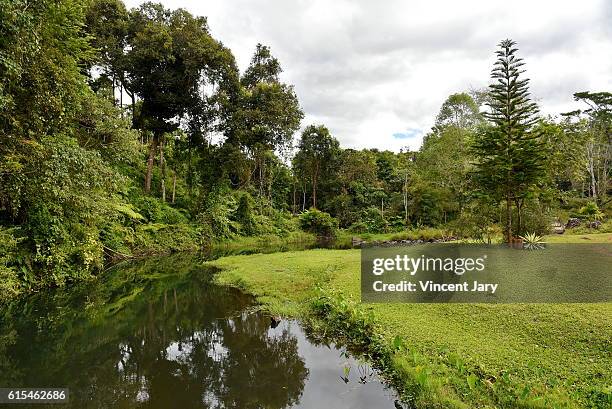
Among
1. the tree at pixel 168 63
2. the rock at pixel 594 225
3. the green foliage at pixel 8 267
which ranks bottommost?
the green foliage at pixel 8 267

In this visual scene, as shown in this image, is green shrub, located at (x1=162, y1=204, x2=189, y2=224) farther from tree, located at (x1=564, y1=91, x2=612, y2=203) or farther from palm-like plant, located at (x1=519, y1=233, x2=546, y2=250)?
tree, located at (x1=564, y1=91, x2=612, y2=203)

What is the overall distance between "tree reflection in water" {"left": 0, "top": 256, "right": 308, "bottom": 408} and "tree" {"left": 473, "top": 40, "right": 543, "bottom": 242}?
395 inches

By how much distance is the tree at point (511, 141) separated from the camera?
42.7ft

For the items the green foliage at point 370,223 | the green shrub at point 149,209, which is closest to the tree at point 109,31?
the green shrub at point 149,209

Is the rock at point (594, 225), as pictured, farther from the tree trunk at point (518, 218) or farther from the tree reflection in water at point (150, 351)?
the tree reflection in water at point (150, 351)

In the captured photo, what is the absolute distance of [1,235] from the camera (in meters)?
10.1

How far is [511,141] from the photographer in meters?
13.5

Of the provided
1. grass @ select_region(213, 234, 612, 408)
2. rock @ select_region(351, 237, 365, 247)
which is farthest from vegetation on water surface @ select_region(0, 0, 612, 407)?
rock @ select_region(351, 237, 365, 247)

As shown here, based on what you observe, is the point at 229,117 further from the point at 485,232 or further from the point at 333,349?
the point at 333,349

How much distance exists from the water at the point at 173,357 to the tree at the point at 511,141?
9640 millimetres

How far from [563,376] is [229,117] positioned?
77.3ft

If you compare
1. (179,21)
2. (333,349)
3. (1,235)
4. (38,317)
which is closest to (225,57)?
(179,21)

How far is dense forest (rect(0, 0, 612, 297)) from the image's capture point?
9719 mm

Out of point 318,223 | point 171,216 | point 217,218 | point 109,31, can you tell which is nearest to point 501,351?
point 171,216
